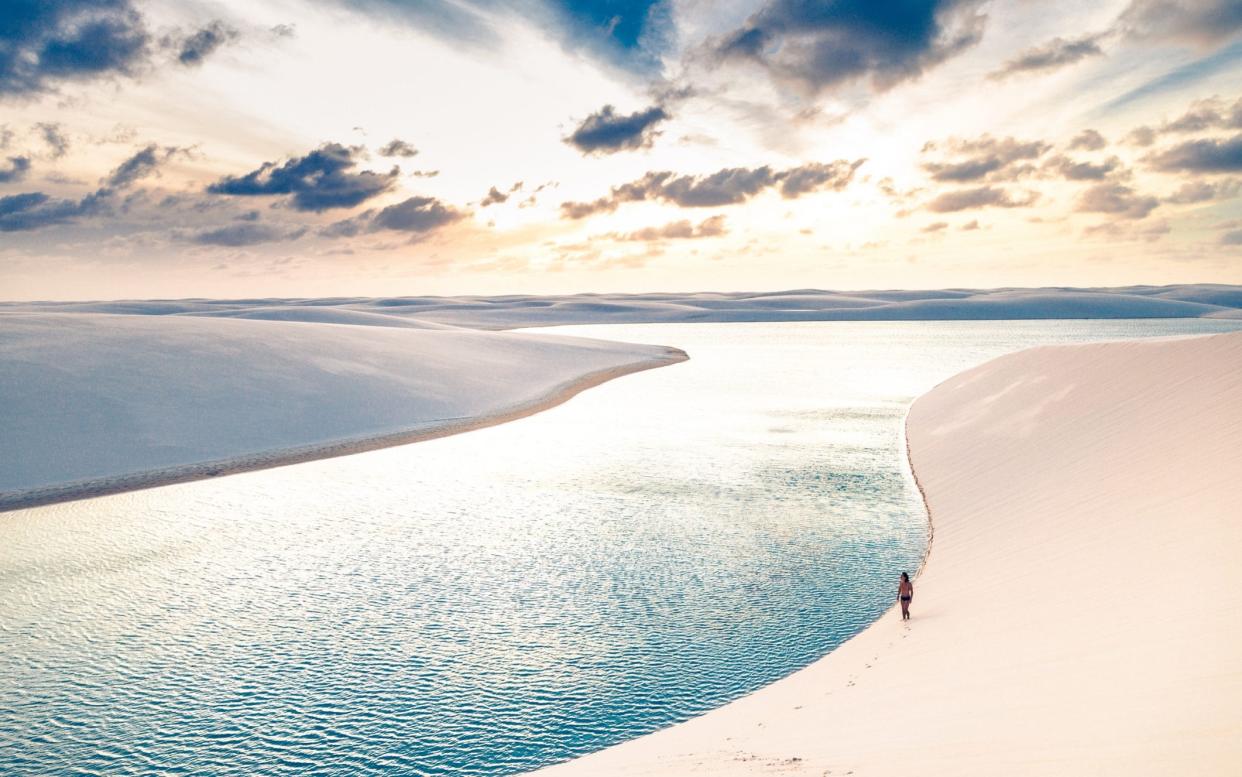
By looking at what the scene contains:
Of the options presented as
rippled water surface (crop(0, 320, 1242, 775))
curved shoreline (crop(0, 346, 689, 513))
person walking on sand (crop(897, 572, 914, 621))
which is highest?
person walking on sand (crop(897, 572, 914, 621))

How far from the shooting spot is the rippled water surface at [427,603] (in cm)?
1038

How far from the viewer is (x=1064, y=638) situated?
365 inches

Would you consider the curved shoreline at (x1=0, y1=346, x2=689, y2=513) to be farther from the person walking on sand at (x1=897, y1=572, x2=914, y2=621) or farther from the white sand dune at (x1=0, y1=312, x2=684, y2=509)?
the person walking on sand at (x1=897, y1=572, x2=914, y2=621)

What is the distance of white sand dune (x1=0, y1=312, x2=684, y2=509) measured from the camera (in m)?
25.4

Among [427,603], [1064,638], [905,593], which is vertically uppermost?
[1064,638]

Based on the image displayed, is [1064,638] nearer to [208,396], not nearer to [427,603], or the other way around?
[427,603]

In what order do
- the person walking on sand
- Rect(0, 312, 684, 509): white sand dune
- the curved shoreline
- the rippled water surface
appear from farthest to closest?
Rect(0, 312, 684, 509): white sand dune, the curved shoreline, the person walking on sand, the rippled water surface

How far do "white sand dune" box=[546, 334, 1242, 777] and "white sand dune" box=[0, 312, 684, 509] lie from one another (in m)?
22.9

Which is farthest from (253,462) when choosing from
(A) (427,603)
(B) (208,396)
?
(A) (427,603)

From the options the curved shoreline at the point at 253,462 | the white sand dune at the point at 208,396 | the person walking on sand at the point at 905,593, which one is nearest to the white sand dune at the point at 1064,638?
the person walking on sand at the point at 905,593

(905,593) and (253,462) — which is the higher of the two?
(905,593)

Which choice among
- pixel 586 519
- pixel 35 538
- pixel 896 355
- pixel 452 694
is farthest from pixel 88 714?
pixel 896 355

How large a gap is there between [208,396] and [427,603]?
22997 millimetres

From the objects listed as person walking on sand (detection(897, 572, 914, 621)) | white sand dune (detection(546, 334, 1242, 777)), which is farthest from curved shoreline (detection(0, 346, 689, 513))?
person walking on sand (detection(897, 572, 914, 621))
